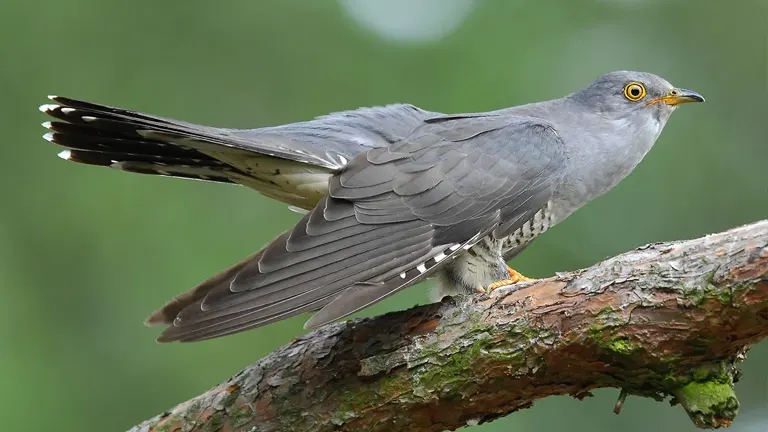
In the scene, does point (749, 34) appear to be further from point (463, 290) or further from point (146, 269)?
point (146, 269)

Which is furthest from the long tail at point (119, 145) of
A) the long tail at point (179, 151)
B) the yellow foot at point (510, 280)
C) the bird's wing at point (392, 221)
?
the yellow foot at point (510, 280)

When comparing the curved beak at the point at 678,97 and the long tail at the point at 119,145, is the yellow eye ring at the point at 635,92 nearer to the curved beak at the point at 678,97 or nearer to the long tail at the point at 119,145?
the curved beak at the point at 678,97

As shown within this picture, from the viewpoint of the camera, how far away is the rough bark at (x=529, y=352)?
Answer: 2.41 m

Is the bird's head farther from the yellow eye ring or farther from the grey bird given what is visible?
the grey bird

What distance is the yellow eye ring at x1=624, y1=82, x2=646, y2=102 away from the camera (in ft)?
13.9

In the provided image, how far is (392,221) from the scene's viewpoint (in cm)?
320

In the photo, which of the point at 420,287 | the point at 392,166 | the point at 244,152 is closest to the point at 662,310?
the point at 392,166

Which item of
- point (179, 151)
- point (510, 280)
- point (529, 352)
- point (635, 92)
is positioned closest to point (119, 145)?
point (179, 151)

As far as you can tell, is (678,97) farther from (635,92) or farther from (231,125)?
(231,125)

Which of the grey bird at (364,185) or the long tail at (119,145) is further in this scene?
the long tail at (119,145)

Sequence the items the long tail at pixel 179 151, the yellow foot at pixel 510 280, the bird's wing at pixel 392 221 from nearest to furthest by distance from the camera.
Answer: the bird's wing at pixel 392 221
the yellow foot at pixel 510 280
the long tail at pixel 179 151

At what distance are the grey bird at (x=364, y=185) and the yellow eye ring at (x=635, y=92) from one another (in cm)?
32

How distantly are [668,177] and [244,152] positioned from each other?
3.65 meters

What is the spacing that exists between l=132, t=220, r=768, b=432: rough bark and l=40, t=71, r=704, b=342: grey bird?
0.96 feet
